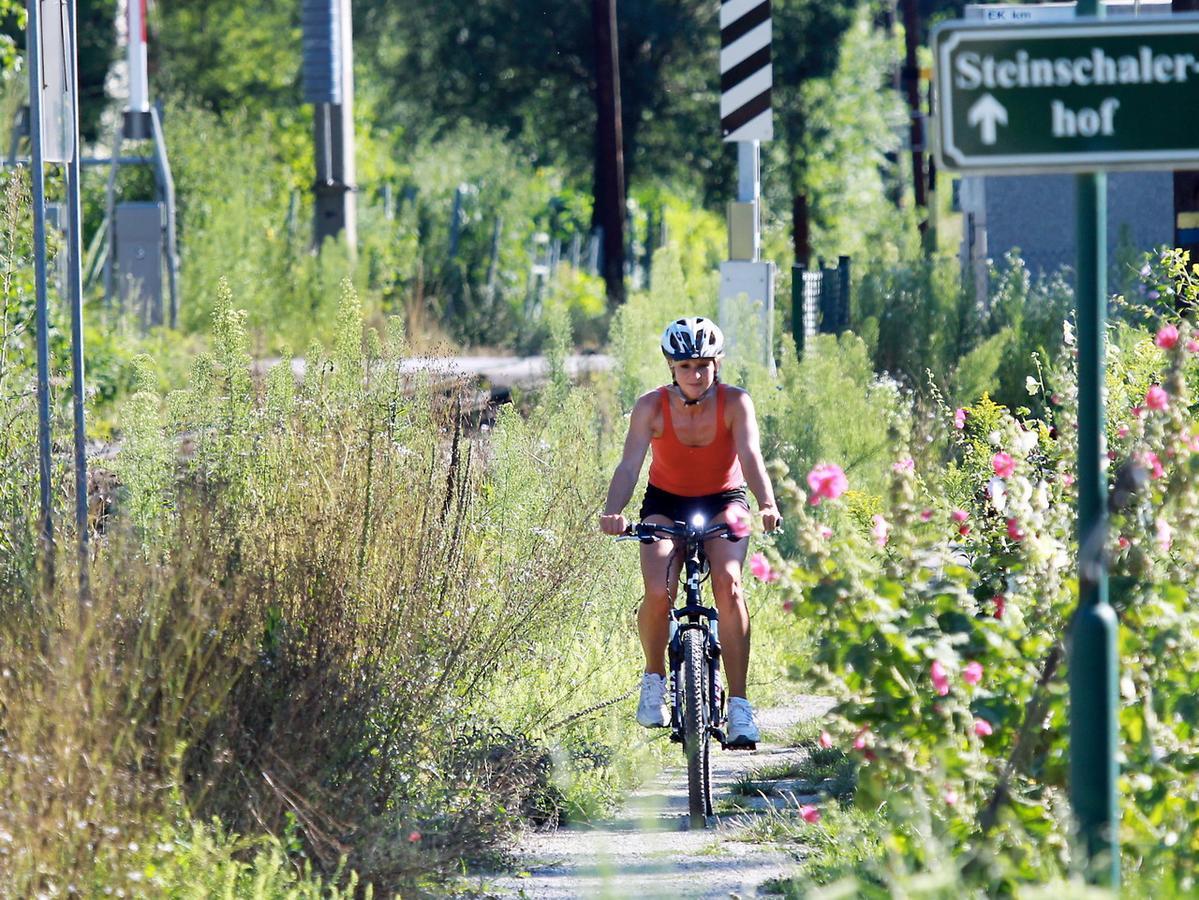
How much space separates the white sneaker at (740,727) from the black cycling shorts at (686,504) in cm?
66

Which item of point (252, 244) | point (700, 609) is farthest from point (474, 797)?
point (252, 244)

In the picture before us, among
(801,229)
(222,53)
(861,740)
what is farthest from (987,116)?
(222,53)

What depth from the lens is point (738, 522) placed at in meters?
5.40

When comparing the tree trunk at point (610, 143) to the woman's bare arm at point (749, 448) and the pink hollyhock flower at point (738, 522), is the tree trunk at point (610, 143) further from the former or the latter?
the pink hollyhock flower at point (738, 522)

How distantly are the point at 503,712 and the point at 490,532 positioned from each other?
0.70m

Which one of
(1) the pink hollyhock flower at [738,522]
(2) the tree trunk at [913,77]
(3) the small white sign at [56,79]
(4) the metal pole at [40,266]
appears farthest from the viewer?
(2) the tree trunk at [913,77]

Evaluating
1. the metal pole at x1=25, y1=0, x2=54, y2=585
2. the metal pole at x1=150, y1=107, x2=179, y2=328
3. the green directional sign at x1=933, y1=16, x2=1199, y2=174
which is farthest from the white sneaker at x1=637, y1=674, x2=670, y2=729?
Result: the metal pole at x1=150, y1=107, x2=179, y2=328

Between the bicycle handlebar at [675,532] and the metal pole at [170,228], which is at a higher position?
the metal pole at [170,228]

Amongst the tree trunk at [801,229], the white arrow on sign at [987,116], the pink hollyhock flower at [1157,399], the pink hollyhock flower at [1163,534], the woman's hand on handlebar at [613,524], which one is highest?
the tree trunk at [801,229]

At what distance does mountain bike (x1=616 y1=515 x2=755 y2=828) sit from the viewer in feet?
20.2

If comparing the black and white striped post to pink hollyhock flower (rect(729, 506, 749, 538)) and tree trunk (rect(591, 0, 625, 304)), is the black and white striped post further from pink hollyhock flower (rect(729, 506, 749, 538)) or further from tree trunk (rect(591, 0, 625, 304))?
tree trunk (rect(591, 0, 625, 304))

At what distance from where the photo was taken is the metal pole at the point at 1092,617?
12.1 feet

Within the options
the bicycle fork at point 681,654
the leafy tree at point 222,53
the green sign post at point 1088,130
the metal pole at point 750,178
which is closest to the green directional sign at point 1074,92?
the green sign post at point 1088,130

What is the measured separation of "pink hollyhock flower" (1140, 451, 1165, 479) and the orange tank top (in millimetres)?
2048
